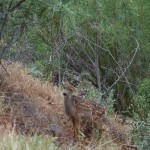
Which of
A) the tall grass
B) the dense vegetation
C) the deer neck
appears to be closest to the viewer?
the tall grass

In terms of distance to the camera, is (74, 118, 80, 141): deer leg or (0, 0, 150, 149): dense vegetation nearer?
(74, 118, 80, 141): deer leg

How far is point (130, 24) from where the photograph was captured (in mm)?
14359

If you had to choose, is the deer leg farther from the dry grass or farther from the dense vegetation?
the dense vegetation

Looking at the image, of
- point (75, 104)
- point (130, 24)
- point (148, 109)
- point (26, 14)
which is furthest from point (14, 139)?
point (130, 24)

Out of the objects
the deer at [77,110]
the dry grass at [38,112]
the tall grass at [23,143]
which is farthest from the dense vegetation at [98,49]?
the tall grass at [23,143]

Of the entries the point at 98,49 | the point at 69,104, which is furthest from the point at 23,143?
the point at 98,49

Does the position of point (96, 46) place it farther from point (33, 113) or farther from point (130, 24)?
point (33, 113)

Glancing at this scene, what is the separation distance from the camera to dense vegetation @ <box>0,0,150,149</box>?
42.0 feet

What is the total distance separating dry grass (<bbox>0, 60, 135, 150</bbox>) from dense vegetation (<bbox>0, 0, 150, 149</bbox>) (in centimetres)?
95

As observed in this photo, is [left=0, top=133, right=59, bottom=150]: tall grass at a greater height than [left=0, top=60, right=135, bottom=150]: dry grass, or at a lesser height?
greater

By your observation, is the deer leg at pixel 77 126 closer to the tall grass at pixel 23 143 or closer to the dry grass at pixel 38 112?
the dry grass at pixel 38 112

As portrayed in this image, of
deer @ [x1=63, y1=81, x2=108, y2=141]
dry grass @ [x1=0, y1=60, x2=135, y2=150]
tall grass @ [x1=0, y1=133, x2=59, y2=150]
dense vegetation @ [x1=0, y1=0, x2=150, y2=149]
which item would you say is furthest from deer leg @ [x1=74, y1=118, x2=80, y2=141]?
dense vegetation @ [x1=0, y1=0, x2=150, y2=149]

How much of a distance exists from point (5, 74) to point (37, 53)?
212 inches

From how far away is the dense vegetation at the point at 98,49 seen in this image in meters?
12.8
